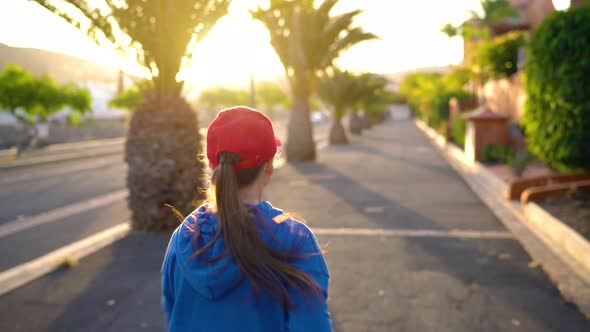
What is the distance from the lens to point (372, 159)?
1738 cm

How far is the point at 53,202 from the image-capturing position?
9.80 meters

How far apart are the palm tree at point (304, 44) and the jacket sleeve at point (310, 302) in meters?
14.0

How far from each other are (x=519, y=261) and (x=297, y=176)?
8362mm

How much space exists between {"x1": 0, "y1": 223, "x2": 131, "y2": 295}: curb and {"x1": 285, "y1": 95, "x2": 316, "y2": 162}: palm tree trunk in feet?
34.7

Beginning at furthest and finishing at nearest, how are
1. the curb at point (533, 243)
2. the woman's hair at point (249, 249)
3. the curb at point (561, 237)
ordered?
the curb at point (561, 237) → the curb at point (533, 243) → the woman's hair at point (249, 249)

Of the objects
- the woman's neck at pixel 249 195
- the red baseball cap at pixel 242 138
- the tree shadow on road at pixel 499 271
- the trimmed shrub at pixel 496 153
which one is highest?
the red baseball cap at pixel 242 138

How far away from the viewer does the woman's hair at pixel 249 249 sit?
1.46 meters

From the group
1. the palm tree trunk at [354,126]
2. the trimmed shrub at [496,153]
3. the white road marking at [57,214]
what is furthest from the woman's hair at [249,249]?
the palm tree trunk at [354,126]

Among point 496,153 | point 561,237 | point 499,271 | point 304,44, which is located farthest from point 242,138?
point 304,44

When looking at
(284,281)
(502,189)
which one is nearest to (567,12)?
(502,189)

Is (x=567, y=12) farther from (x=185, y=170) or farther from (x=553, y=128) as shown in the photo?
(x=185, y=170)

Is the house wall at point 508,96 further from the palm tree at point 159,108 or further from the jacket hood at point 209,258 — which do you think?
the jacket hood at point 209,258

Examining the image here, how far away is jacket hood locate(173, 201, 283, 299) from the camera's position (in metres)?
1.51

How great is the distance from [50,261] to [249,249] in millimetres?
4726
